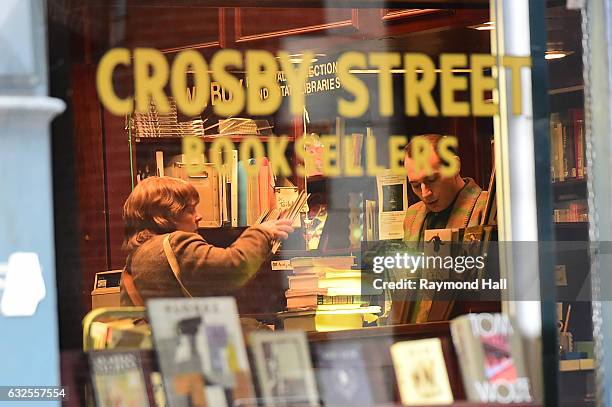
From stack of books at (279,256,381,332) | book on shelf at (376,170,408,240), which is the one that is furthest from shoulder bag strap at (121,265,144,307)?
book on shelf at (376,170,408,240)

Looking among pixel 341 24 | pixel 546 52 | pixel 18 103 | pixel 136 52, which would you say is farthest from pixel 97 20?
pixel 546 52

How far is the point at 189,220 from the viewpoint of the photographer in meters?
3.18

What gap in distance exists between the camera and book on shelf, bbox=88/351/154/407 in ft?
8.87

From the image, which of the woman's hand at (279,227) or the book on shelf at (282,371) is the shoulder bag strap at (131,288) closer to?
the book on shelf at (282,371)

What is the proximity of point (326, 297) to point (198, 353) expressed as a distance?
2.17 ft

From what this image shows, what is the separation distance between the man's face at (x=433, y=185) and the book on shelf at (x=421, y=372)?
0.43 metres

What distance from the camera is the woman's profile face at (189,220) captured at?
123 inches

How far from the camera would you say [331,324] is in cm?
313

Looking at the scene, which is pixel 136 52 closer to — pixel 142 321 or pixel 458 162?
pixel 142 321

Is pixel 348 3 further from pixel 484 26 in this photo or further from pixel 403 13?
pixel 484 26

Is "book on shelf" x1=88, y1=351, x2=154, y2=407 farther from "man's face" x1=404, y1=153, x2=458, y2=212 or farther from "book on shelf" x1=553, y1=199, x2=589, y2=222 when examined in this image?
"book on shelf" x1=553, y1=199, x2=589, y2=222

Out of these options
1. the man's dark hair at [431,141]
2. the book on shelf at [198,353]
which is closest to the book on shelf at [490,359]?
the man's dark hair at [431,141]

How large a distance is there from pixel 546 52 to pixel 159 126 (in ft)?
3.74

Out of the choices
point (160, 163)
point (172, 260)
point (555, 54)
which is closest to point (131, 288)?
point (172, 260)
